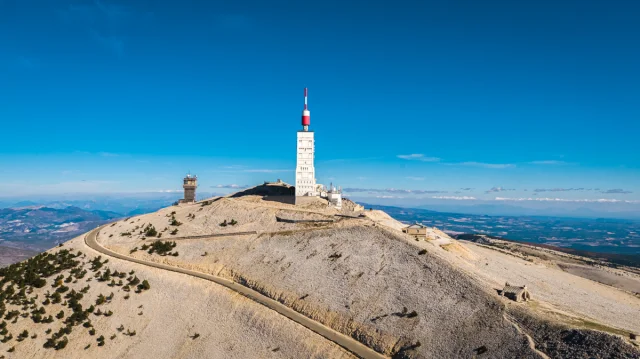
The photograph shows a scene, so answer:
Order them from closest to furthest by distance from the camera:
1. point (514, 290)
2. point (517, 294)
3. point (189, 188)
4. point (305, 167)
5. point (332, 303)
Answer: point (517, 294) < point (514, 290) < point (332, 303) < point (305, 167) < point (189, 188)

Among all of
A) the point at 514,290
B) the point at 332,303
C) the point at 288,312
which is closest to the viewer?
the point at 514,290

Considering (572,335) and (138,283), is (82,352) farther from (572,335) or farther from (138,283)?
(572,335)

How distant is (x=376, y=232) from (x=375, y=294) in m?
14.7

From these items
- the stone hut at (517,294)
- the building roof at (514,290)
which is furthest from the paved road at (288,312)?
the building roof at (514,290)

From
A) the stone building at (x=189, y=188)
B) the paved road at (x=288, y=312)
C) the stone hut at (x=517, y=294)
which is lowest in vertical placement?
the paved road at (x=288, y=312)

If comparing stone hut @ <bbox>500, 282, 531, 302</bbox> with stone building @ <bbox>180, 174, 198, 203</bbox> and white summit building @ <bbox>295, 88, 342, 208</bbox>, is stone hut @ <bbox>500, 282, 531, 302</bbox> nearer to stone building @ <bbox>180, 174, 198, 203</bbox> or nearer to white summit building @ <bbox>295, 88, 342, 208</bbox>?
white summit building @ <bbox>295, 88, 342, 208</bbox>

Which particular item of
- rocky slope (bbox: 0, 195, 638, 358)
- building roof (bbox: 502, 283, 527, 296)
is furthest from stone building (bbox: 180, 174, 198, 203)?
building roof (bbox: 502, 283, 527, 296)

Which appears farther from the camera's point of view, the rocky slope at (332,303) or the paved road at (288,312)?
the paved road at (288,312)

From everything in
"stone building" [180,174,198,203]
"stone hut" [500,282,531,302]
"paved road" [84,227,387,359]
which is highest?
"stone building" [180,174,198,203]

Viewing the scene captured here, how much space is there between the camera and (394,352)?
129 feet

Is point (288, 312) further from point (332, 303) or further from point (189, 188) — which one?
point (189, 188)

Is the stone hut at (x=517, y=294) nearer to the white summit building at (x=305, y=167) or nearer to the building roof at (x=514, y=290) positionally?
the building roof at (x=514, y=290)

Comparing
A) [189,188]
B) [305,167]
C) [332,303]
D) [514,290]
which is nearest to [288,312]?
[332,303]

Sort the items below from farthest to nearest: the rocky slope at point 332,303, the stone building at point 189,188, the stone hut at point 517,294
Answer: the stone building at point 189,188 → the stone hut at point 517,294 → the rocky slope at point 332,303
